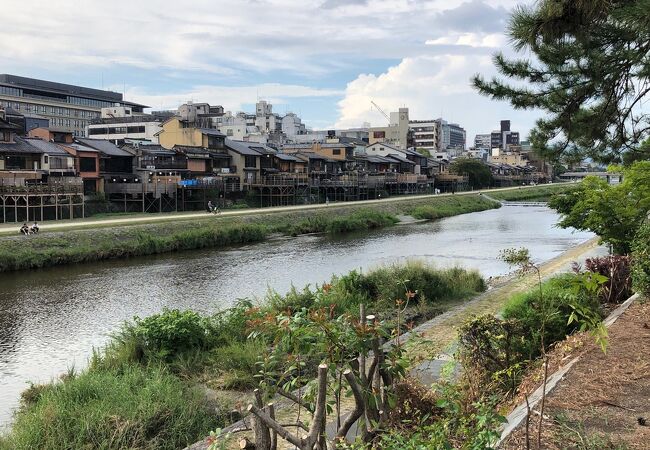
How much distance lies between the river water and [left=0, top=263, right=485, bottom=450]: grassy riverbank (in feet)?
7.04

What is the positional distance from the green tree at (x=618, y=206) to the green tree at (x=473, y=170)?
85584mm

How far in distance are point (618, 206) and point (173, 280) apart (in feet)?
55.3

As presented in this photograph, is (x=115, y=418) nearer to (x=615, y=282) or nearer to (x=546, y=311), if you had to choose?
(x=546, y=311)

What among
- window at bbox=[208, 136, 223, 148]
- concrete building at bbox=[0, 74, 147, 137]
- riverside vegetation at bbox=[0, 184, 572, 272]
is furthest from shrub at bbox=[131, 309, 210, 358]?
concrete building at bbox=[0, 74, 147, 137]

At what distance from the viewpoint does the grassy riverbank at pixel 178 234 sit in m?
27.4

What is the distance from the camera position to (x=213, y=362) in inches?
396

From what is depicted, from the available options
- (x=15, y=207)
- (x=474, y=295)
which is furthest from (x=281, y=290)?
(x=15, y=207)

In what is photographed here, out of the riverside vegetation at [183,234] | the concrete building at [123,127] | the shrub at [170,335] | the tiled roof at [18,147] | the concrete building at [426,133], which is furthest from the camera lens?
the concrete building at [426,133]

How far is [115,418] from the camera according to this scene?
716cm

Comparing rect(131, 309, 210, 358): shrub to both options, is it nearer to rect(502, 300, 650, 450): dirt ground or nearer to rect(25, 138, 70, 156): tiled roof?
rect(502, 300, 650, 450): dirt ground

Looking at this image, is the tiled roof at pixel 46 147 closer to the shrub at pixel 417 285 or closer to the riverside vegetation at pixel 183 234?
the riverside vegetation at pixel 183 234

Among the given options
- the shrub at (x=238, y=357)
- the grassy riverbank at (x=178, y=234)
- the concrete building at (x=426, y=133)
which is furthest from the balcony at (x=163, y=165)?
the concrete building at (x=426, y=133)

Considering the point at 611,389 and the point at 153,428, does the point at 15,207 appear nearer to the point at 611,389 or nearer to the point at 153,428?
the point at 153,428

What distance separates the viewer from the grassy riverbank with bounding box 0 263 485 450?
23.1 ft
